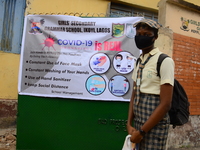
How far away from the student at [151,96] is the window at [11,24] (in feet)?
14.0

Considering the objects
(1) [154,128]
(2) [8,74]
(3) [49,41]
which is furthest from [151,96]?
(2) [8,74]

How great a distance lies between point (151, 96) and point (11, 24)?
15.4ft

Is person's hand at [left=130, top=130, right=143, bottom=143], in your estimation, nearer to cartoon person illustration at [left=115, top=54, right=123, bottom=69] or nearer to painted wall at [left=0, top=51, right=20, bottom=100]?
cartoon person illustration at [left=115, top=54, right=123, bottom=69]

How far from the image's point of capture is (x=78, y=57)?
305cm

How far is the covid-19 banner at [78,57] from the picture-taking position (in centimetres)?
298

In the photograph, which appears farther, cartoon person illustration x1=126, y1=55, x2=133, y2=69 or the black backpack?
cartoon person illustration x1=126, y1=55, x2=133, y2=69

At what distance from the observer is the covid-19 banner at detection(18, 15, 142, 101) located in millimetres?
2984

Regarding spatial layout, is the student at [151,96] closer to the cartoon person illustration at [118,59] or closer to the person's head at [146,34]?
the person's head at [146,34]

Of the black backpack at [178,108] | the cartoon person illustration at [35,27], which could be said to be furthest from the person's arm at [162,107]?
the cartoon person illustration at [35,27]

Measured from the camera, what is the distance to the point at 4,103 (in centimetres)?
479

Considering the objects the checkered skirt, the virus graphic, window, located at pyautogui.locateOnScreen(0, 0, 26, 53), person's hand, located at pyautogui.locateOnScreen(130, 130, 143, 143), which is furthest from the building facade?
person's hand, located at pyautogui.locateOnScreen(130, 130, 143, 143)

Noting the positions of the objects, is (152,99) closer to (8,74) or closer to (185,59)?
(185,59)

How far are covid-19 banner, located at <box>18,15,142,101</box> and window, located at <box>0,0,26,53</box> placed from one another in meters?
2.05

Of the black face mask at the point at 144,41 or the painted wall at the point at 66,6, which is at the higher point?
the painted wall at the point at 66,6
